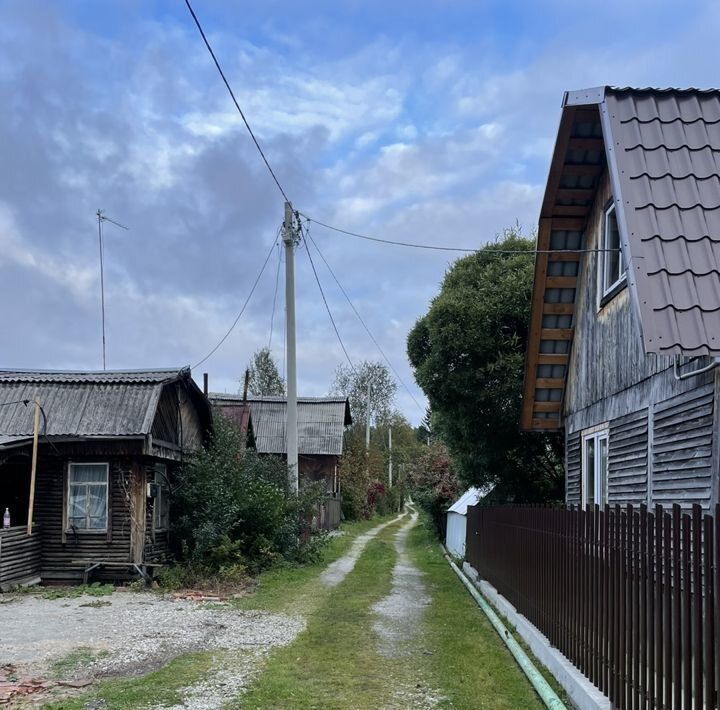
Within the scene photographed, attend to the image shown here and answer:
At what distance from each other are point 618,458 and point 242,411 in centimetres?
1711

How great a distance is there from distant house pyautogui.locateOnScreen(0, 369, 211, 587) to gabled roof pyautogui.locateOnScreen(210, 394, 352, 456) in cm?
1868

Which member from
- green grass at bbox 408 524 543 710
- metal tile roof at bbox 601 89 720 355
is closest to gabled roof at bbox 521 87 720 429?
metal tile roof at bbox 601 89 720 355

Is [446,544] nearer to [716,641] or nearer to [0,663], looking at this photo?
[0,663]

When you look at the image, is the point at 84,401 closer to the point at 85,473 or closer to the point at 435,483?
the point at 85,473

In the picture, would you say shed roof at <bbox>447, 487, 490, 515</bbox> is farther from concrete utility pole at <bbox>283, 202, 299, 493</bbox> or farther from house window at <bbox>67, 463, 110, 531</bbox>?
house window at <bbox>67, 463, 110, 531</bbox>

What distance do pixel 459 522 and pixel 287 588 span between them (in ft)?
28.0

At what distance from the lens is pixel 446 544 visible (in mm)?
26594

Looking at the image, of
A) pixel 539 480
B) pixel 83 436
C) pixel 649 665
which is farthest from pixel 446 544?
pixel 649 665

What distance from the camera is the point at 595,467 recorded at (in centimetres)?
1115

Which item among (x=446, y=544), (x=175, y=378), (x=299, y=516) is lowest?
(x=446, y=544)

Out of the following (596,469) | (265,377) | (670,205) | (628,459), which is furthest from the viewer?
(265,377)

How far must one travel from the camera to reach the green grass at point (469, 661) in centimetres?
703

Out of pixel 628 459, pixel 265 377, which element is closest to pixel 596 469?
pixel 628 459

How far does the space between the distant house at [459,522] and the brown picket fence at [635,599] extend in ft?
38.0
